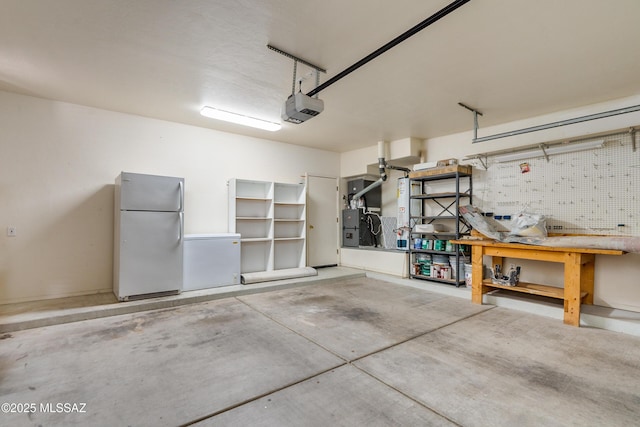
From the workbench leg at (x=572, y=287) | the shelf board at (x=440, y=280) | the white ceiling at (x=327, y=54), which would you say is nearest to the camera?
the white ceiling at (x=327, y=54)

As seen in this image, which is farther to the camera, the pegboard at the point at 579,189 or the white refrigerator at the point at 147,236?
the white refrigerator at the point at 147,236

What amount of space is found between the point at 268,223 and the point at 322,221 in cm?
130

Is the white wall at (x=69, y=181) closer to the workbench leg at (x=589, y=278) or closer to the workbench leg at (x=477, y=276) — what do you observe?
the workbench leg at (x=477, y=276)

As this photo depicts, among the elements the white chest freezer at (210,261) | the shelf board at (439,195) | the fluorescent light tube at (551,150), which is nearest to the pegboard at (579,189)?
the fluorescent light tube at (551,150)

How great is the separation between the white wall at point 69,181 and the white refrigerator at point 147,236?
32 cm

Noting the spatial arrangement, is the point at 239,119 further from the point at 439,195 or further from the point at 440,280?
the point at 440,280

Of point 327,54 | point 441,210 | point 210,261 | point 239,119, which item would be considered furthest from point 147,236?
point 441,210

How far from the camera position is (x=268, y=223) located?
5352mm

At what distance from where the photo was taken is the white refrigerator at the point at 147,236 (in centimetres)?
354

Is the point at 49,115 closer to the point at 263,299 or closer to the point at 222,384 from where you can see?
the point at 263,299

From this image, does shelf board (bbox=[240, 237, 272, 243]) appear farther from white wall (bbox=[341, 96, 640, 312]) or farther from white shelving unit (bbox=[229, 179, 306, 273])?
white wall (bbox=[341, 96, 640, 312])

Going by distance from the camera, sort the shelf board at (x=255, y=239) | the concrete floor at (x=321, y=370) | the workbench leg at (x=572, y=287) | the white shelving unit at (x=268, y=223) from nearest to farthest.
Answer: the concrete floor at (x=321, y=370), the workbench leg at (x=572, y=287), the shelf board at (x=255, y=239), the white shelving unit at (x=268, y=223)

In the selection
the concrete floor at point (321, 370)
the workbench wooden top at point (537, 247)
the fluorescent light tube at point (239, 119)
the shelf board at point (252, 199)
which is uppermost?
the fluorescent light tube at point (239, 119)

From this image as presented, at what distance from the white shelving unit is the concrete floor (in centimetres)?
178
